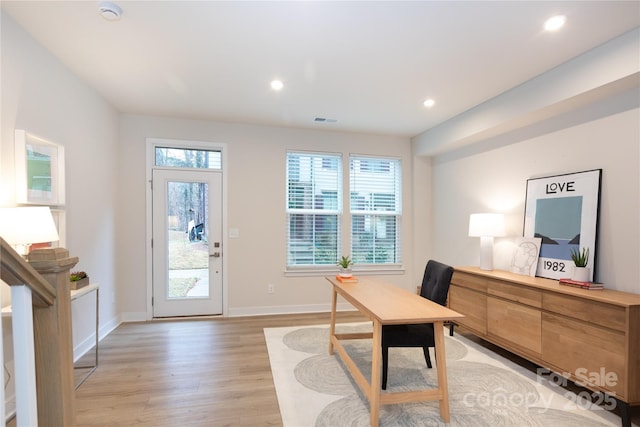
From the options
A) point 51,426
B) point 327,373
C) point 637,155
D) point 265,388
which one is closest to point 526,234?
point 637,155

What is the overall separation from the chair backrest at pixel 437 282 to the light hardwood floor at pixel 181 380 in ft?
5.04

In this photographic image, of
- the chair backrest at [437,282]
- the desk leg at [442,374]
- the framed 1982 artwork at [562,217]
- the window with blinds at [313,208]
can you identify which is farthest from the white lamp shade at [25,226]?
the framed 1982 artwork at [562,217]

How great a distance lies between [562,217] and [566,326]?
3.57ft

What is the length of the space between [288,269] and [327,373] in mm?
2144

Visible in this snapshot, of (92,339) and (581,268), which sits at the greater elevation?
(581,268)

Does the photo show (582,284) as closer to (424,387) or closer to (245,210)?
(424,387)

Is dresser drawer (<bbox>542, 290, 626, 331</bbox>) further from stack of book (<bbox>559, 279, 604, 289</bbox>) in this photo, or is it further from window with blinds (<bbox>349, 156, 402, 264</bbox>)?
window with blinds (<bbox>349, 156, 402, 264</bbox>)

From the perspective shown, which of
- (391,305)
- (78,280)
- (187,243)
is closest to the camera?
(391,305)

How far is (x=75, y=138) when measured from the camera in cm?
315

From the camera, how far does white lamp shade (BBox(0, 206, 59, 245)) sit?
1.99 meters

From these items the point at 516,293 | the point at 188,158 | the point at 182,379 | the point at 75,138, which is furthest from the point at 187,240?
the point at 516,293

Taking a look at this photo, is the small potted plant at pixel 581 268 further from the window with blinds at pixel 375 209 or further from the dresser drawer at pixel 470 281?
the window with blinds at pixel 375 209

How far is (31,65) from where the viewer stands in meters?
2.49

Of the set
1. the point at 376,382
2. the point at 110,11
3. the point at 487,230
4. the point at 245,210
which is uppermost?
the point at 110,11
